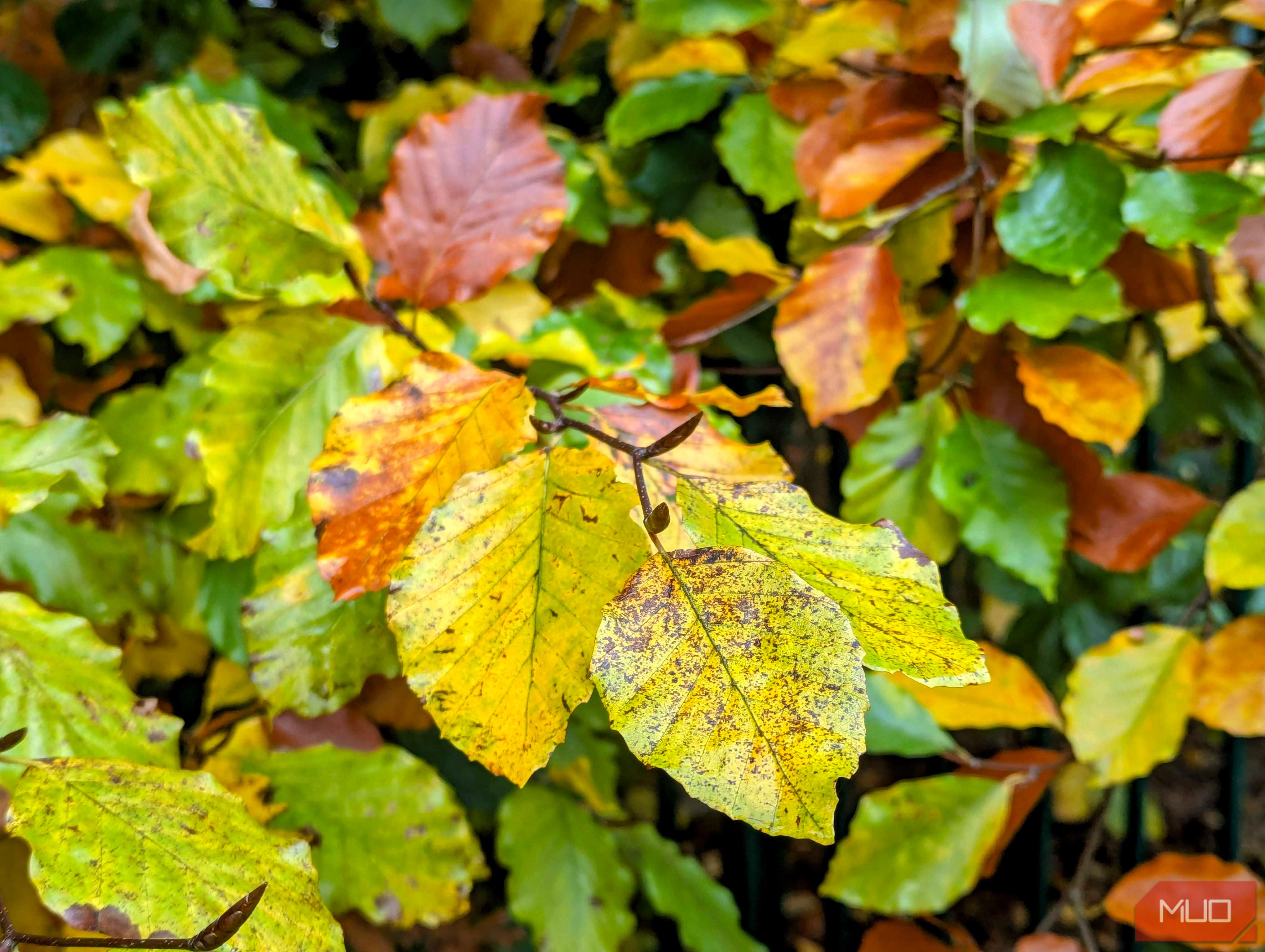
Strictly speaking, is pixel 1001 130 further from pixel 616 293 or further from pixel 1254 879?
pixel 1254 879

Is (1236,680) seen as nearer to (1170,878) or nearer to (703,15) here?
(1170,878)

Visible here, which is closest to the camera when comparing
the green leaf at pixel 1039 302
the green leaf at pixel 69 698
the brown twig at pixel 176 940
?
the brown twig at pixel 176 940

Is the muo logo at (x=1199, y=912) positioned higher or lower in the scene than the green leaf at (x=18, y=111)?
lower

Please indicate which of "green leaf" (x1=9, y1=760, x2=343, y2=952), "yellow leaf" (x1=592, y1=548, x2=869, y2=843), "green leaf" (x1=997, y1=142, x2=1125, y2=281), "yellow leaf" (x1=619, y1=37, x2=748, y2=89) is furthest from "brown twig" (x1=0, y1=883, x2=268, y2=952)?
"yellow leaf" (x1=619, y1=37, x2=748, y2=89)

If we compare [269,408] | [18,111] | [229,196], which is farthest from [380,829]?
[18,111]

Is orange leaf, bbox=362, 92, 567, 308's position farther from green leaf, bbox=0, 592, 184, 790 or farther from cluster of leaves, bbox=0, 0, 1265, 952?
green leaf, bbox=0, 592, 184, 790

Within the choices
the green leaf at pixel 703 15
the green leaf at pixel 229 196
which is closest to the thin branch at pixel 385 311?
the green leaf at pixel 229 196

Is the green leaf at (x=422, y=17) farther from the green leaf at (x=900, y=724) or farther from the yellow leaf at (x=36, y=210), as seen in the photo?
the green leaf at (x=900, y=724)

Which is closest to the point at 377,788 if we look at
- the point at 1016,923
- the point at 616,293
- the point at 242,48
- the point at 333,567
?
the point at 333,567
